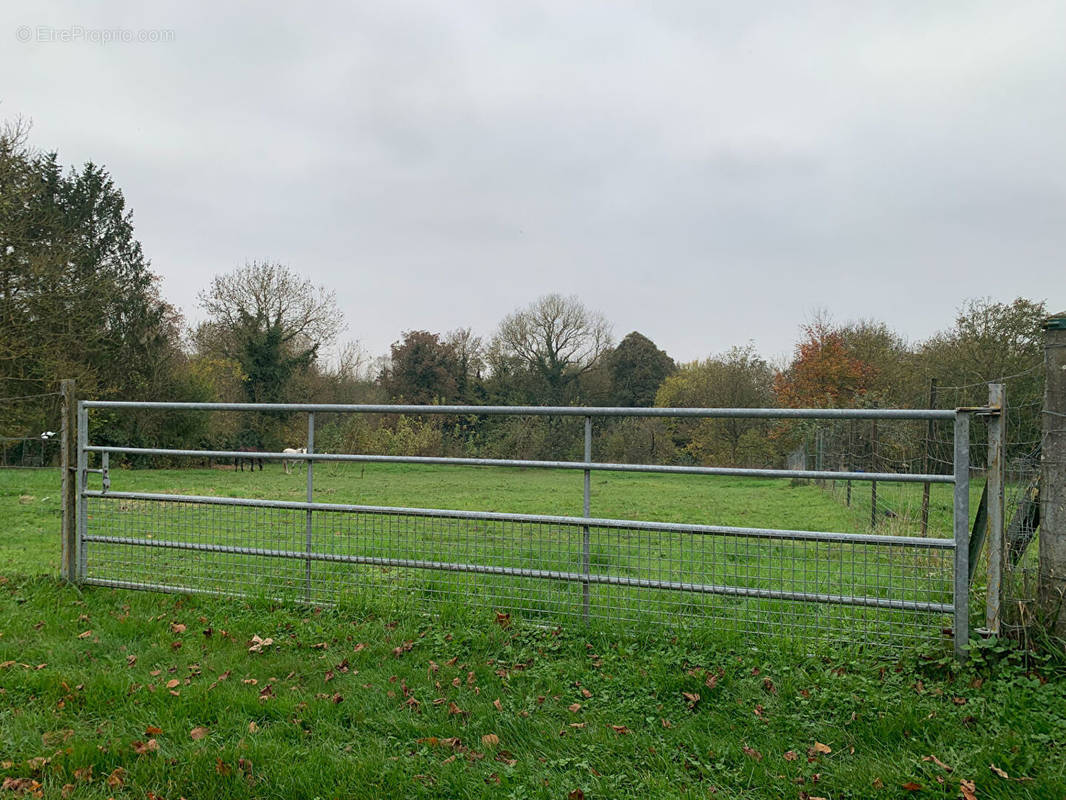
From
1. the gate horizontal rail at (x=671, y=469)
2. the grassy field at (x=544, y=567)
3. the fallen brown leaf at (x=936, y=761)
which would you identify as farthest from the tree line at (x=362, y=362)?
the fallen brown leaf at (x=936, y=761)

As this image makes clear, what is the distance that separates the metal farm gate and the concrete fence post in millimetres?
271

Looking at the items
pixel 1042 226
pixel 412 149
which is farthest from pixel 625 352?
pixel 412 149

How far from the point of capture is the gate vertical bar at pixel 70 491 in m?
4.84

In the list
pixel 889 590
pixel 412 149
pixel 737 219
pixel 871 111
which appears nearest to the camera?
pixel 889 590

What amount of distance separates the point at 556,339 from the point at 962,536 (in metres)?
31.3

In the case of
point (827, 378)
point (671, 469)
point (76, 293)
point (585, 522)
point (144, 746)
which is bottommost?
point (144, 746)

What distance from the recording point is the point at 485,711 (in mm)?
2887

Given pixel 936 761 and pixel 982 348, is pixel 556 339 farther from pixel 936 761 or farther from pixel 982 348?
pixel 936 761

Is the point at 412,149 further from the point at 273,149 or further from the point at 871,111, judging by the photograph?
the point at 871,111

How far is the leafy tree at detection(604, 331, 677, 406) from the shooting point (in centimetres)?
3653

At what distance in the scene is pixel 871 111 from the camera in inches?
493

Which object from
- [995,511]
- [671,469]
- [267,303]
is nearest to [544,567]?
[671,469]

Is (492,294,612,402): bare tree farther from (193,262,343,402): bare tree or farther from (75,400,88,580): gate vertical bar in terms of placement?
(75,400,88,580): gate vertical bar

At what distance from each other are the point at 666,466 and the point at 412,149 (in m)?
A: 12.2
